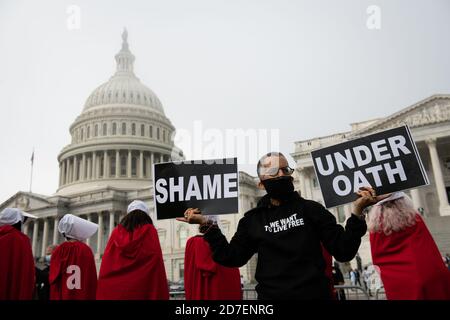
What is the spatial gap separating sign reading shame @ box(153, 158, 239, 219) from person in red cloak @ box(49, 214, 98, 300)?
61.8 inches

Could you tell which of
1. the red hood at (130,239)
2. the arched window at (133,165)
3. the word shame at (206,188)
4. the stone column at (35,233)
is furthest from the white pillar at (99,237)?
the word shame at (206,188)

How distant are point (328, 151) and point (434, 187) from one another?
40.8 m

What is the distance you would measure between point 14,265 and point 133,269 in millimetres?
1995

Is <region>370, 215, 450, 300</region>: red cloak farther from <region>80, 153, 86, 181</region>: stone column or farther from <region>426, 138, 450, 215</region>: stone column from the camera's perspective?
<region>80, 153, 86, 181</region>: stone column

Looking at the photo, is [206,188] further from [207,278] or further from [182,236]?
[182,236]

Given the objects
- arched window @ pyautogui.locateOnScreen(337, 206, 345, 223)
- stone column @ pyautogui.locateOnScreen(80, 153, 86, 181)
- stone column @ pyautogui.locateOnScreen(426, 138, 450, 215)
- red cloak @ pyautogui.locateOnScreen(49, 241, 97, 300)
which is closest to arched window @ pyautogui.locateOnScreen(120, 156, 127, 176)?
stone column @ pyautogui.locateOnScreen(80, 153, 86, 181)

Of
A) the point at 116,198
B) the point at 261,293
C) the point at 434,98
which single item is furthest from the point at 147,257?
the point at 116,198

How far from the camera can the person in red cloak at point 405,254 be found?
12.0 ft

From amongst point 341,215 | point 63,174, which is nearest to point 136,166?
point 63,174

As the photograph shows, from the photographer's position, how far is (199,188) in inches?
221

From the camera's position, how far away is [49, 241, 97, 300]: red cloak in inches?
238
